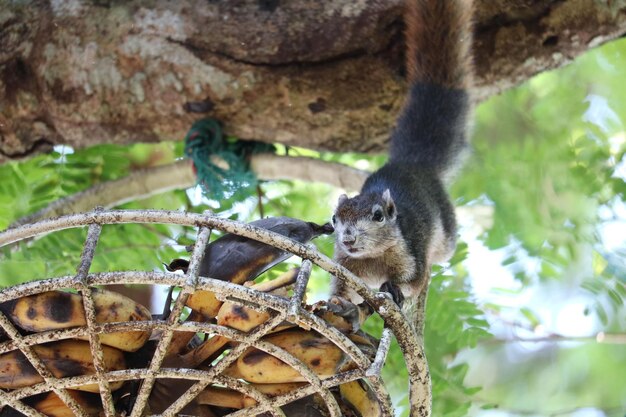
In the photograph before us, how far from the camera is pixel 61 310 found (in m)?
1.17

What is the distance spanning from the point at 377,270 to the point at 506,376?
2209mm

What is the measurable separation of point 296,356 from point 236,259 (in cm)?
17

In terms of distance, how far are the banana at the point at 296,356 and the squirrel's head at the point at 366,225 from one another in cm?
120

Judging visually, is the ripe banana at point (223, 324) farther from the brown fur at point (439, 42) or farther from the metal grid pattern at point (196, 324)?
the brown fur at point (439, 42)

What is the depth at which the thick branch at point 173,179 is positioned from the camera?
238cm

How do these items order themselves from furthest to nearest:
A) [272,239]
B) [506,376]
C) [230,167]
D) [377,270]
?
[506,376]
[377,270]
[230,167]
[272,239]

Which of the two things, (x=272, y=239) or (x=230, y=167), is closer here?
(x=272, y=239)

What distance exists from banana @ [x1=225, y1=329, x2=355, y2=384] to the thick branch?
1.16 m

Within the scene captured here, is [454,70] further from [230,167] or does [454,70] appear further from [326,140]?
[230,167]

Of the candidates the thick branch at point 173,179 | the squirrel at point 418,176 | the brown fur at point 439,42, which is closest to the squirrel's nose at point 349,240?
the squirrel at point 418,176

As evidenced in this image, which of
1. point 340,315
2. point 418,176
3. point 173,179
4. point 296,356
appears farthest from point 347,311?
point 418,176

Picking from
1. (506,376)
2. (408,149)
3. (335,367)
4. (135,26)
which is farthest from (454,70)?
(506,376)

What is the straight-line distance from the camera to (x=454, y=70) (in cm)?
247

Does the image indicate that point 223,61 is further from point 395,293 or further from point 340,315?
point 340,315
